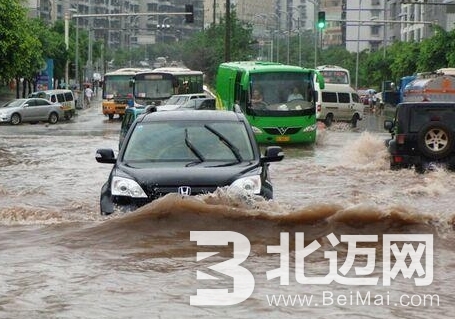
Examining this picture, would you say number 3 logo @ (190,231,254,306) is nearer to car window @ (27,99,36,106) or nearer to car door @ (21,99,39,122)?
car door @ (21,99,39,122)

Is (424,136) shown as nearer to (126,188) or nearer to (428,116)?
(428,116)

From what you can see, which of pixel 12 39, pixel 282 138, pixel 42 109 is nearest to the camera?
pixel 282 138

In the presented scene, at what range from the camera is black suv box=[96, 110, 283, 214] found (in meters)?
11.6

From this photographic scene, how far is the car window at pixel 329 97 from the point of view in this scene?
5260cm

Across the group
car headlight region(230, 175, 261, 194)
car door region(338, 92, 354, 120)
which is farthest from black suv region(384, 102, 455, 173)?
car door region(338, 92, 354, 120)

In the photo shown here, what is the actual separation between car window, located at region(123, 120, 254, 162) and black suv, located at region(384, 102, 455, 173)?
975 centimetres

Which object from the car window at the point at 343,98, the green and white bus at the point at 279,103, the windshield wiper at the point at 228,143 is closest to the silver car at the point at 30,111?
the car window at the point at 343,98

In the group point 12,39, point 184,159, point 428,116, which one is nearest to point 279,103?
point 428,116

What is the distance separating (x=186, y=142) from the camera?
503 inches

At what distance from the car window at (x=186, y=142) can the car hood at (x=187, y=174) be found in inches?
18.7

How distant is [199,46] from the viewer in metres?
98.8

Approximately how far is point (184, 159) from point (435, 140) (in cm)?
1086

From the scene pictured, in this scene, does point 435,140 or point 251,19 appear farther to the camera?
point 251,19

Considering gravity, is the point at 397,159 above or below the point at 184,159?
below
